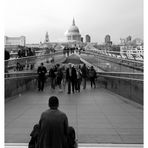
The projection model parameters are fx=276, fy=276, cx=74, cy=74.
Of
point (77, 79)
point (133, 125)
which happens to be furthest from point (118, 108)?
point (77, 79)

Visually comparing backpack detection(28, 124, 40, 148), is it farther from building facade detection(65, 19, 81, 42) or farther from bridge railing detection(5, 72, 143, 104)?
building facade detection(65, 19, 81, 42)

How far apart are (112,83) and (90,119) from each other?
7.35 meters

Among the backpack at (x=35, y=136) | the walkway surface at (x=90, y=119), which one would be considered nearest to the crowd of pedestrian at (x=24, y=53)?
the walkway surface at (x=90, y=119)

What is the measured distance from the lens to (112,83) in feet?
49.5

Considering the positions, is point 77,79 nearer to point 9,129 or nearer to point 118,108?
point 118,108

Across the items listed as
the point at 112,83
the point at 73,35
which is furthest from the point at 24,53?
the point at 73,35

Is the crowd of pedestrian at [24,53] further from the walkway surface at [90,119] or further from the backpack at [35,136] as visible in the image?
the backpack at [35,136]

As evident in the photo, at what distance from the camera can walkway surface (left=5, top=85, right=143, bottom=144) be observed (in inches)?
248

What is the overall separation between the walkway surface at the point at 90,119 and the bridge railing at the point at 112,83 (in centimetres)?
47

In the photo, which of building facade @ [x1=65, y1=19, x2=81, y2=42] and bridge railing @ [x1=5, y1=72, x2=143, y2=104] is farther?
building facade @ [x1=65, y1=19, x2=81, y2=42]

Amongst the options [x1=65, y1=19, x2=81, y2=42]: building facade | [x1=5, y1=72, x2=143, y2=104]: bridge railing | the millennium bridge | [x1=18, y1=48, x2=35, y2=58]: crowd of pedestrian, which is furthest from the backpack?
[x1=65, y1=19, x2=81, y2=42]: building facade

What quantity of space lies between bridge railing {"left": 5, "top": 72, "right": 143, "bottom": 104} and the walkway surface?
1.53ft

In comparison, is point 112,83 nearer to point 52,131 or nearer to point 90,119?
point 90,119

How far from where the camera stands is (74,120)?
782cm
